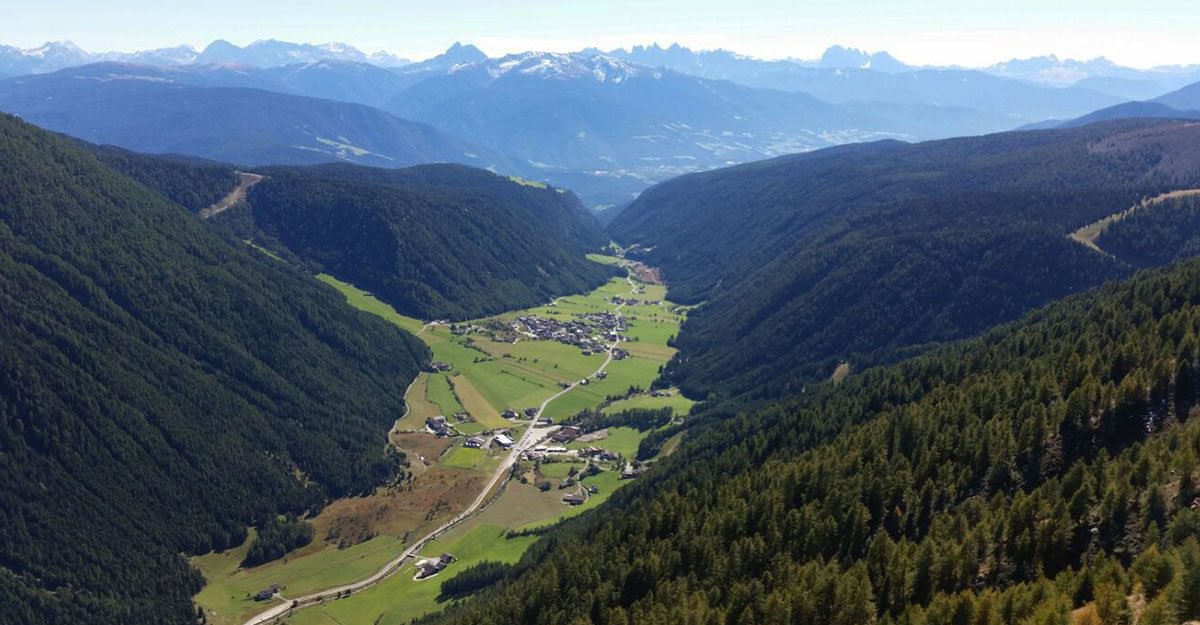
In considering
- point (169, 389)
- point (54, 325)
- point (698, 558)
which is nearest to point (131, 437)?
point (169, 389)

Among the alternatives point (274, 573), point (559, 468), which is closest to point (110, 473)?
point (274, 573)

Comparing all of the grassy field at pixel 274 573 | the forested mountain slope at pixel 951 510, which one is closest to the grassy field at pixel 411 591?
the grassy field at pixel 274 573

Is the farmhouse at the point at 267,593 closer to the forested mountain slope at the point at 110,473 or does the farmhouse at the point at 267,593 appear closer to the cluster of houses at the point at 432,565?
the forested mountain slope at the point at 110,473

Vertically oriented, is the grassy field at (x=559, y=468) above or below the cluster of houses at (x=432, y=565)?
above

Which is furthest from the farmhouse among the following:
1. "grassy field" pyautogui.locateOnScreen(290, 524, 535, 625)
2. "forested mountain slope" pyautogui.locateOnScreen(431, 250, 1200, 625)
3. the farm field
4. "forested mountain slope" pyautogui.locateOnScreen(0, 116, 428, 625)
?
"forested mountain slope" pyautogui.locateOnScreen(431, 250, 1200, 625)

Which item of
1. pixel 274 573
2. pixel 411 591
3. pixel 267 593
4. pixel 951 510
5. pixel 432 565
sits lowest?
pixel 274 573

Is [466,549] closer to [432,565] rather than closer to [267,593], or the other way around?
[432,565]
